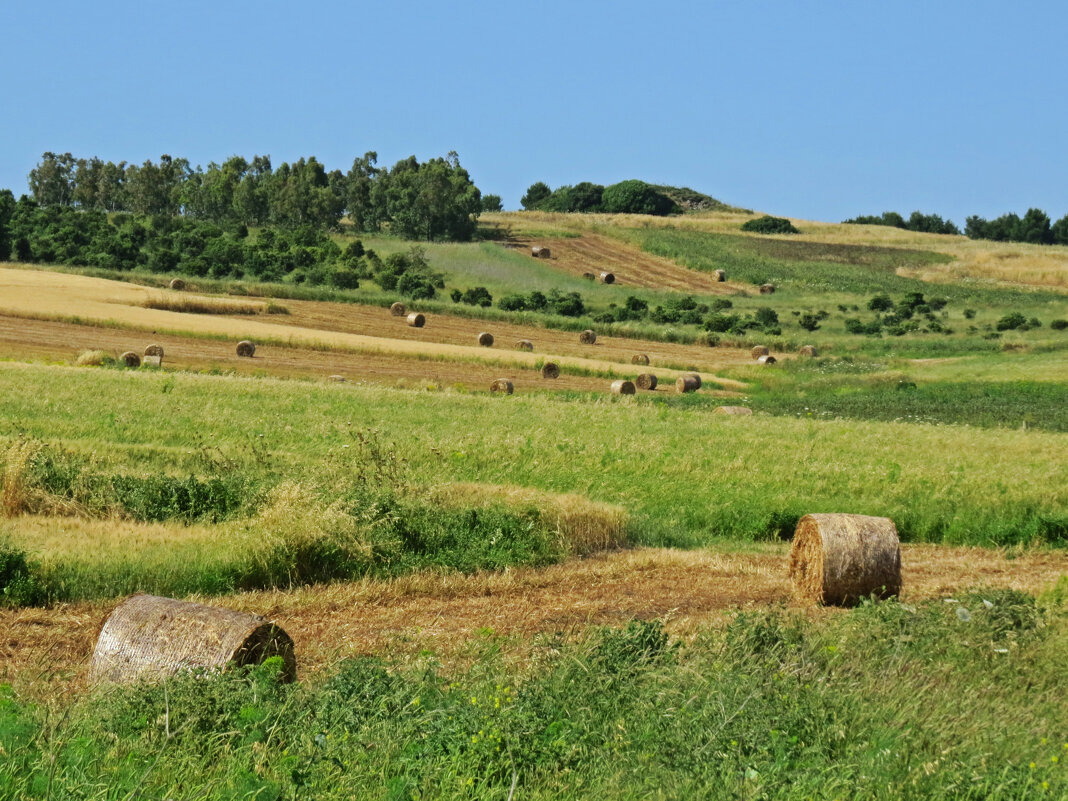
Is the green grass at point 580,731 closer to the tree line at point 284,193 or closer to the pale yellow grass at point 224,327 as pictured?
the pale yellow grass at point 224,327

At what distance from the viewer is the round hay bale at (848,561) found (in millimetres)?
15164

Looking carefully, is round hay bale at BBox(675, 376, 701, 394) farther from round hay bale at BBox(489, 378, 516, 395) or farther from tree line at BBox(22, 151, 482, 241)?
tree line at BBox(22, 151, 482, 241)

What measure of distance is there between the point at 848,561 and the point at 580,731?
320 inches

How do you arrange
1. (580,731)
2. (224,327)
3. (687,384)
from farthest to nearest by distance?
1. (224,327)
2. (687,384)
3. (580,731)

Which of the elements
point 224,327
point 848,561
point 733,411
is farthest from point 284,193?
point 848,561

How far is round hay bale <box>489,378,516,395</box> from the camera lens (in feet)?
132

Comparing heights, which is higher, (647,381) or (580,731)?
(580,731)

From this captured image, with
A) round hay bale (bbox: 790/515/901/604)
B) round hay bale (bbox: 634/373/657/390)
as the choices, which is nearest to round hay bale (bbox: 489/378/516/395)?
round hay bale (bbox: 634/373/657/390)

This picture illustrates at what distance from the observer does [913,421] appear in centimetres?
3434

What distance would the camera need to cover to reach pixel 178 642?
9.45 meters

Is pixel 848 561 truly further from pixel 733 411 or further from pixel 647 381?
pixel 647 381

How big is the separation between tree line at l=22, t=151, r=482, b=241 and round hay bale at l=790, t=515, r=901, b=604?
9329 cm

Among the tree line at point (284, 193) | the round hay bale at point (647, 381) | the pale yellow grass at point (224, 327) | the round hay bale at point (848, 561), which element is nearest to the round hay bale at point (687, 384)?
the round hay bale at point (647, 381)

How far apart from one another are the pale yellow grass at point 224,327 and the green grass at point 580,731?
3780 cm
